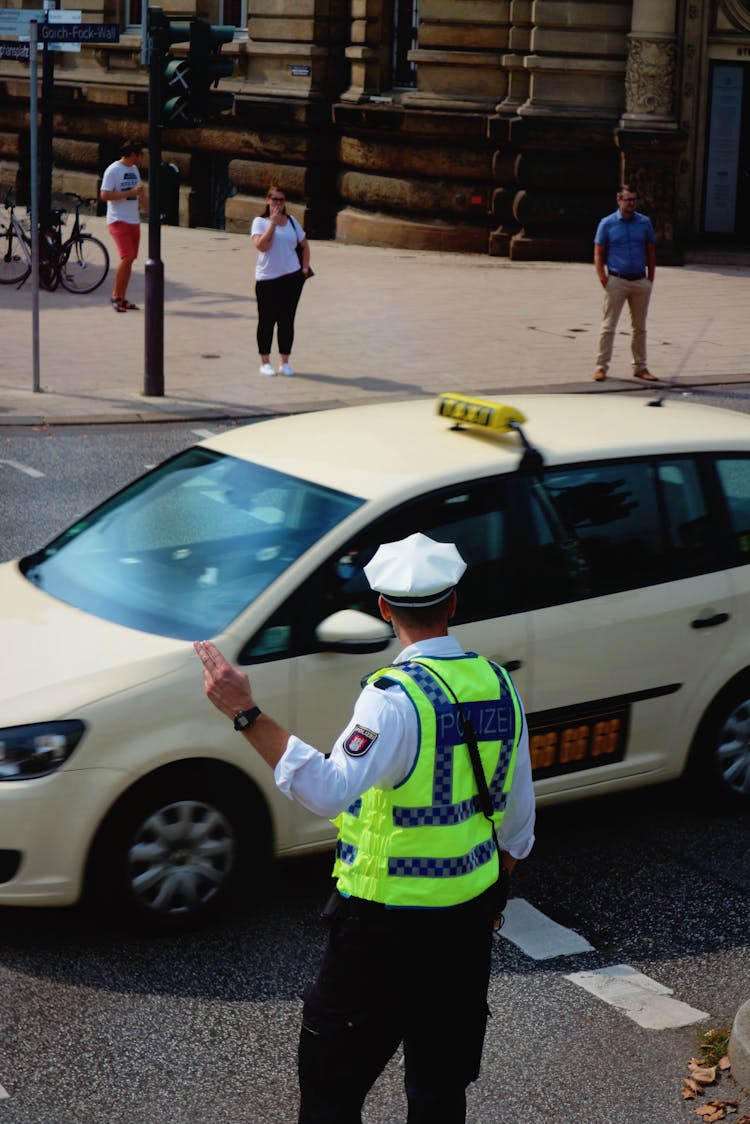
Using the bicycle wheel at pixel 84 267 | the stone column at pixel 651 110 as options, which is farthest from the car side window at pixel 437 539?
the stone column at pixel 651 110

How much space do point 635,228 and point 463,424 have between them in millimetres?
10571

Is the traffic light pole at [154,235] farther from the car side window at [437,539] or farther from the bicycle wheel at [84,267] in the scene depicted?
the car side window at [437,539]

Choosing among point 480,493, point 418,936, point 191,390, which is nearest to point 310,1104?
point 418,936

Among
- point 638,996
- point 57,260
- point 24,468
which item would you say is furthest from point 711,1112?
point 57,260

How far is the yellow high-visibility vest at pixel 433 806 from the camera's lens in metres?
3.59

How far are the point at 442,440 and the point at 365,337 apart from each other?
13.2 meters

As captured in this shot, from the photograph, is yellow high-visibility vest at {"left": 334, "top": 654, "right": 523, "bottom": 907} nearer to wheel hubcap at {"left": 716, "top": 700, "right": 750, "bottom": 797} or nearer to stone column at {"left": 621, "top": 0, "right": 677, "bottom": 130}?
wheel hubcap at {"left": 716, "top": 700, "right": 750, "bottom": 797}

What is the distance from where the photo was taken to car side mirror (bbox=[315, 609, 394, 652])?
17.7ft

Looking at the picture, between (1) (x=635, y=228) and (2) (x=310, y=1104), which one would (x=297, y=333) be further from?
(2) (x=310, y=1104)

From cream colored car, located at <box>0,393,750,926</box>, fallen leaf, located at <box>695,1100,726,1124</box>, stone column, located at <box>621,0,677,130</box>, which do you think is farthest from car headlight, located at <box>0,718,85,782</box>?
stone column, located at <box>621,0,677,130</box>

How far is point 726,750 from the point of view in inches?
257

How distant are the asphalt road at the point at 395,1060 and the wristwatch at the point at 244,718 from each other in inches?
56.7

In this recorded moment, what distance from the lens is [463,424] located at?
6.45 meters

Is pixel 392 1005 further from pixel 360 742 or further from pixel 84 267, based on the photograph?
pixel 84 267
